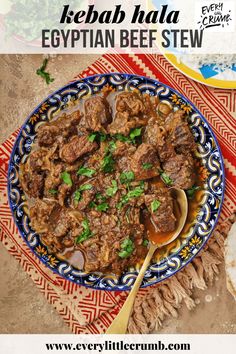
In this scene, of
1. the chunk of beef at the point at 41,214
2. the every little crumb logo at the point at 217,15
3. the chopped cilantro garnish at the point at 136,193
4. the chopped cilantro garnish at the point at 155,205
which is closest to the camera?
the chopped cilantro garnish at the point at 155,205

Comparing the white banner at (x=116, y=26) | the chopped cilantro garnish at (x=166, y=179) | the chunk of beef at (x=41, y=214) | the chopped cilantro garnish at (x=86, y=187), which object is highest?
the white banner at (x=116, y=26)

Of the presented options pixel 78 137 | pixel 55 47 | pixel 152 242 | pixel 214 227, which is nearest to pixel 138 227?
pixel 152 242

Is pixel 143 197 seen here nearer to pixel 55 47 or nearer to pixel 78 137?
pixel 78 137

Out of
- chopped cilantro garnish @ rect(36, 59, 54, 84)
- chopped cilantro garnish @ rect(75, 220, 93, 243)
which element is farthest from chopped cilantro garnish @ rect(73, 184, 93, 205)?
chopped cilantro garnish @ rect(36, 59, 54, 84)

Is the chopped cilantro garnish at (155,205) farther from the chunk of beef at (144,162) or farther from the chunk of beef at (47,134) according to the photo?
the chunk of beef at (47,134)

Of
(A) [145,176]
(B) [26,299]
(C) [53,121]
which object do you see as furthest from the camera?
(B) [26,299]
